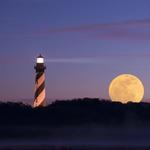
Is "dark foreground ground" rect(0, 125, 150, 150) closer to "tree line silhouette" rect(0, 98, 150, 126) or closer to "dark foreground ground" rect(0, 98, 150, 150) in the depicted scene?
"dark foreground ground" rect(0, 98, 150, 150)

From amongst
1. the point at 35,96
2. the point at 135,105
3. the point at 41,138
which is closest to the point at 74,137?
the point at 41,138

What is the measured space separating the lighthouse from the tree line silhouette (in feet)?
1.51

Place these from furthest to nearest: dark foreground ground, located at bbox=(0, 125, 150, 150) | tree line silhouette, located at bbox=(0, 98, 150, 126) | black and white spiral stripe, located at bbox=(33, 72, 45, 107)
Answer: black and white spiral stripe, located at bbox=(33, 72, 45, 107) → tree line silhouette, located at bbox=(0, 98, 150, 126) → dark foreground ground, located at bbox=(0, 125, 150, 150)

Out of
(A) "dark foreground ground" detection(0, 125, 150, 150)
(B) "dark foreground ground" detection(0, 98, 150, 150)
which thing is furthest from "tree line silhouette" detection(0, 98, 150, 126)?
(A) "dark foreground ground" detection(0, 125, 150, 150)

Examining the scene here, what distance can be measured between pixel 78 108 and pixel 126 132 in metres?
4.25

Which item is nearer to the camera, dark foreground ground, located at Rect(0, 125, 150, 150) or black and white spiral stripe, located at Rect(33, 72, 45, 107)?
dark foreground ground, located at Rect(0, 125, 150, 150)

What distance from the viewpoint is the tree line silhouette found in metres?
29.1

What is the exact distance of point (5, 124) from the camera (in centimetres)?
2820

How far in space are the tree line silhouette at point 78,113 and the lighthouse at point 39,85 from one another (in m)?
0.46

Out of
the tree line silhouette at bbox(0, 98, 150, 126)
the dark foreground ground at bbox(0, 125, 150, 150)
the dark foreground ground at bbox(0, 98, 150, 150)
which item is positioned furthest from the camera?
the tree line silhouette at bbox(0, 98, 150, 126)

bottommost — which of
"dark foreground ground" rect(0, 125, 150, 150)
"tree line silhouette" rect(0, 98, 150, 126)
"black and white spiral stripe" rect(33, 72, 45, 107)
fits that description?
"dark foreground ground" rect(0, 125, 150, 150)

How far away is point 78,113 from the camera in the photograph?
101 ft

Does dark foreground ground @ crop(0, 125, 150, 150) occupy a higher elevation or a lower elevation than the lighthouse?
lower

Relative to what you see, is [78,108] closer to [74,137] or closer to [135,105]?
[135,105]
